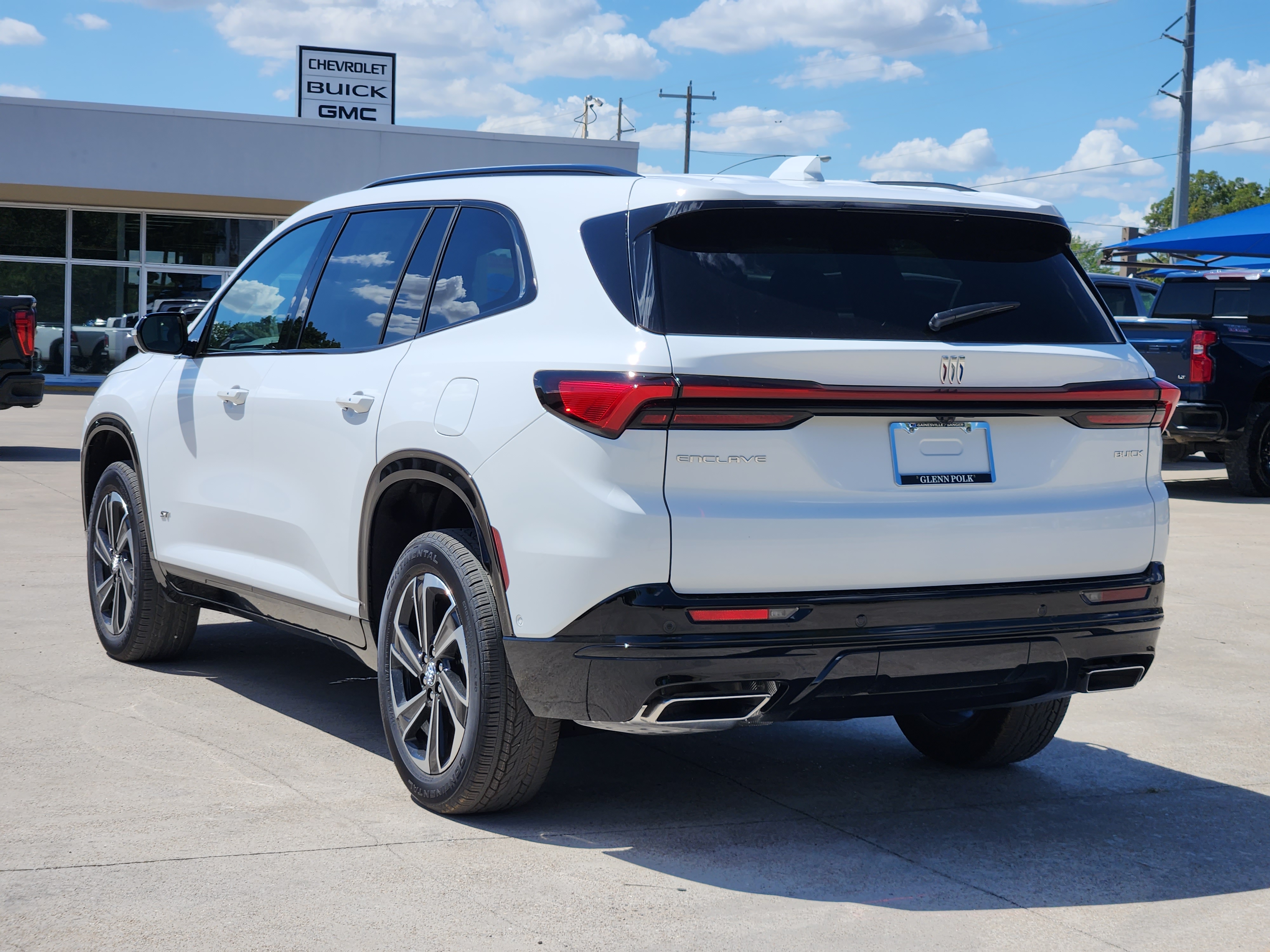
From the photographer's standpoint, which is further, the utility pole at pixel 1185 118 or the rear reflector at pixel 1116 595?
the utility pole at pixel 1185 118

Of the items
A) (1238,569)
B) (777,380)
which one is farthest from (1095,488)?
(1238,569)

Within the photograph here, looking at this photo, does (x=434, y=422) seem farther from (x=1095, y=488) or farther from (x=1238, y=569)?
(x=1238, y=569)

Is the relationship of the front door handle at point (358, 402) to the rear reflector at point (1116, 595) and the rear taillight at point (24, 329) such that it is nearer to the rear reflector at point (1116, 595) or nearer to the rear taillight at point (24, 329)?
the rear reflector at point (1116, 595)

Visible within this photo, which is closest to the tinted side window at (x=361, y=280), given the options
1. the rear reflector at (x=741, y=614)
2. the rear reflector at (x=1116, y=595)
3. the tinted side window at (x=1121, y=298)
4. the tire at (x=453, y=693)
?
the tire at (x=453, y=693)

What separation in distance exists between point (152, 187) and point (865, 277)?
27.4 metres

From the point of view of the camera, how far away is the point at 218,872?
392 centimetres

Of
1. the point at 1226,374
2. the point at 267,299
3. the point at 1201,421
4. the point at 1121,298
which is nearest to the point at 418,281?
the point at 267,299

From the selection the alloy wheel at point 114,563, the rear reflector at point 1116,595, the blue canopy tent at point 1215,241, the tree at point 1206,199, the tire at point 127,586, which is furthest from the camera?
the tree at point 1206,199

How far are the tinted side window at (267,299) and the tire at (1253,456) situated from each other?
461 inches

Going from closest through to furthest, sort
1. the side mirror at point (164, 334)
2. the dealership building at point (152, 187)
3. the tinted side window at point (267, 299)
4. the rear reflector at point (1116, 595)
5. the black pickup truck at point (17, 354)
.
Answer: the rear reflector at point (1116, 595), the tinted side window at point (267, 299), the side mirror at point (164, 334), the black pickup truck at point (17, 354), the dealership building at point (152, 187)

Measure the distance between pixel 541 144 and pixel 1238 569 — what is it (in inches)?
893

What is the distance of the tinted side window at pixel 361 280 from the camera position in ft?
16.2

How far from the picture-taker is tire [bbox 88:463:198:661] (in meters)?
6.28

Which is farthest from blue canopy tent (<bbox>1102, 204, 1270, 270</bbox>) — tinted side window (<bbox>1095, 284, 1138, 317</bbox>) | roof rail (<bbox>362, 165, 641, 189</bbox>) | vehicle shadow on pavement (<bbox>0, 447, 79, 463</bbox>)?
roof rail (<bbox>362, 165, 641, 189</bbox>)
